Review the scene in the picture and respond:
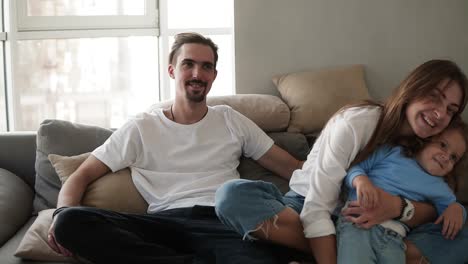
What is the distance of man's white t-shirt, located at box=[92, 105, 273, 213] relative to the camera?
7.09 ft

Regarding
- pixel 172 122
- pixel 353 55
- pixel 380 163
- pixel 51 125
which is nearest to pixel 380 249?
pixel 380 163

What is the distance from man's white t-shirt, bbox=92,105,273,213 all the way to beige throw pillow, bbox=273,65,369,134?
488 millimetres

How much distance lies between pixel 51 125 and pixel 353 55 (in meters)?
1.64

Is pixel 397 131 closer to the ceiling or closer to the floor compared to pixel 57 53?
closer to the floor

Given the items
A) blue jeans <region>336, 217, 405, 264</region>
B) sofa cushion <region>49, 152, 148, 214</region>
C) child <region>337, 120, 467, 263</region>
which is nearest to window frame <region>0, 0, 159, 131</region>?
sofa cushion <region>49, 152, 148, 214</region>

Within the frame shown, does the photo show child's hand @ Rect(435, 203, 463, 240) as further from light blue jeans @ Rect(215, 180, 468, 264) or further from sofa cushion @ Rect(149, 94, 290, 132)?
sofa cushion @ Rect(149, 94, 290, 132)

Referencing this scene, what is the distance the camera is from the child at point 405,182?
1.76 m

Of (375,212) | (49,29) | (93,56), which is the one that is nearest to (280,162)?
(375,212)

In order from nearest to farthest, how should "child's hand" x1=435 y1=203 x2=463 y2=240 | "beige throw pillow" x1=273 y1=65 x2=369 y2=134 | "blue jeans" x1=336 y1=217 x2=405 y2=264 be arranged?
1. "blue jeans" x1=336 y1=217 x2=405 y2=264
2. "child's hand" x1=435 y1=203 x2=463 y2=240
3. "beige throw pillow" x1=273 y1=65 x2=369 y2=134

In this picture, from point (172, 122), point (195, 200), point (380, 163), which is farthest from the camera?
point (172, 122)

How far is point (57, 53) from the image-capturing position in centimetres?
321

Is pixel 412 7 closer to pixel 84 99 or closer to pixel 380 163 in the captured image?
pixel 380 163

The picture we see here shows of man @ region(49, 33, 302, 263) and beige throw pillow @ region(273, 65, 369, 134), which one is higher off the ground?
beige throw pillow @ region(273, 65, 369, 134)

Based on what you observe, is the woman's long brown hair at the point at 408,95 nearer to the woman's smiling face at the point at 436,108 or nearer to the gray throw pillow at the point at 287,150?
Result: the woman's smiling face at the point at 436,108
